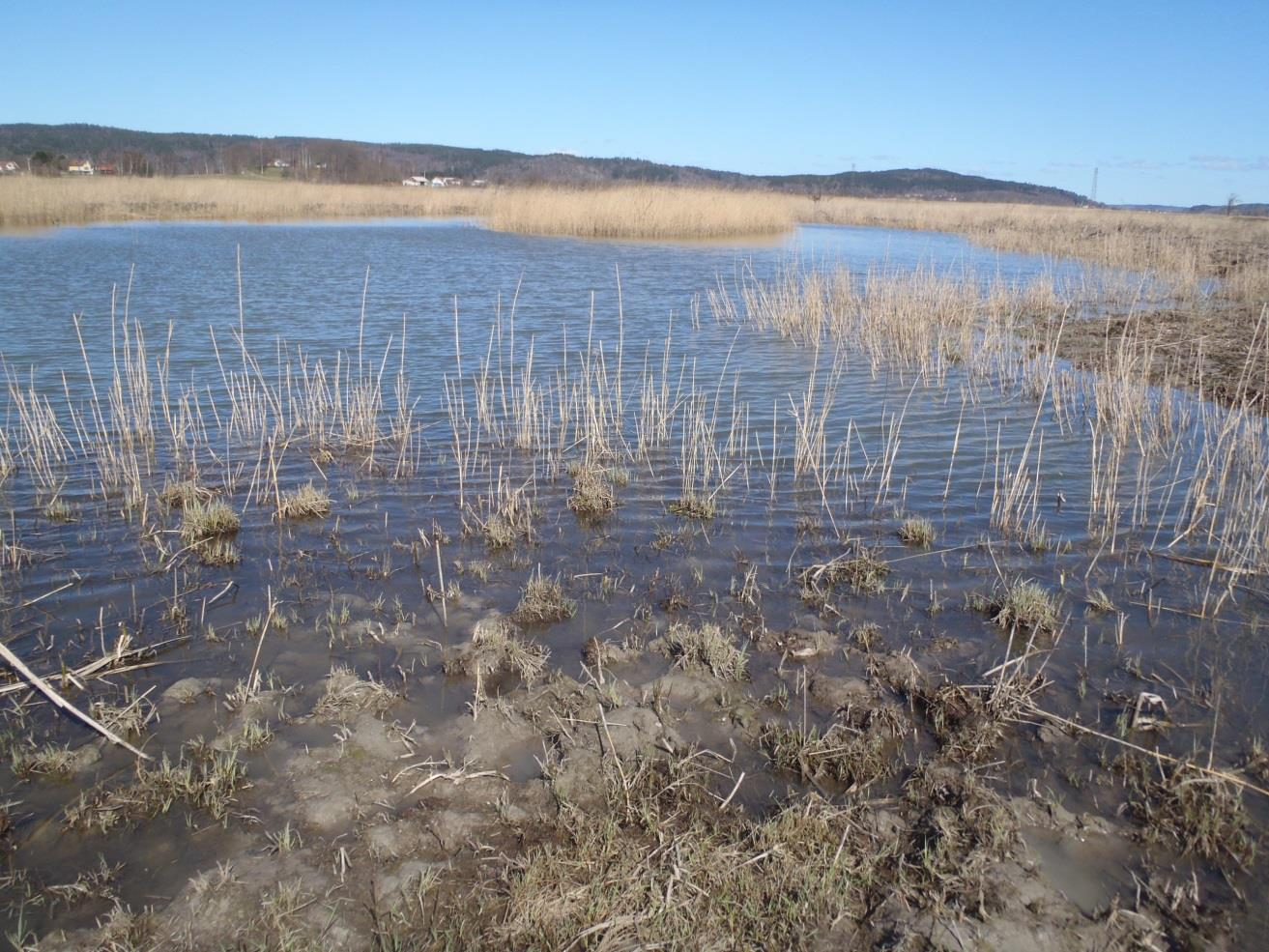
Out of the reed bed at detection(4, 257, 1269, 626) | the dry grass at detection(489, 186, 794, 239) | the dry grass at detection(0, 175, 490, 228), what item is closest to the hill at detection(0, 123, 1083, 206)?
the dry grass at detection(0, 175, 490, 228)

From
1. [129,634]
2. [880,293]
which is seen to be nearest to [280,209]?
[880,293]

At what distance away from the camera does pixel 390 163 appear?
89.6 meters

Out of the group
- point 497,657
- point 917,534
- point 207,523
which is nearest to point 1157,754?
point 917,534

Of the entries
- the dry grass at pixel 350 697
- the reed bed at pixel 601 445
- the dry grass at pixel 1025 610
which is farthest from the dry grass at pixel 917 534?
the dry grass at pixel 350 697

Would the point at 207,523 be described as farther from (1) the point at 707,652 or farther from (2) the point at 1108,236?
(2) the point at 1108,236

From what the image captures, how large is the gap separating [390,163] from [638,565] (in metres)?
94.8

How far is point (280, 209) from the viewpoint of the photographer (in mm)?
35812

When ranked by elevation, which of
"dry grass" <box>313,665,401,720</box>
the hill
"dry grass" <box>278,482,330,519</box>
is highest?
the hill

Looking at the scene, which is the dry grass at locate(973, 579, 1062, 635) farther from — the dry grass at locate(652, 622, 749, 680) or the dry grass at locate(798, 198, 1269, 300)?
the dry grass at locate(798, 198, 1269, 300)

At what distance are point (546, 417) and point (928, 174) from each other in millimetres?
144459

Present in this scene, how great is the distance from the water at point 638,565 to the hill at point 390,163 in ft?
176

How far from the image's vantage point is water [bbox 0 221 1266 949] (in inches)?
150

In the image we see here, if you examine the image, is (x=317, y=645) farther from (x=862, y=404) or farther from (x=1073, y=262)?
(x=1073, y=262)

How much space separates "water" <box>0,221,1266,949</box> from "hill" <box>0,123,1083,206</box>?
176 feet
